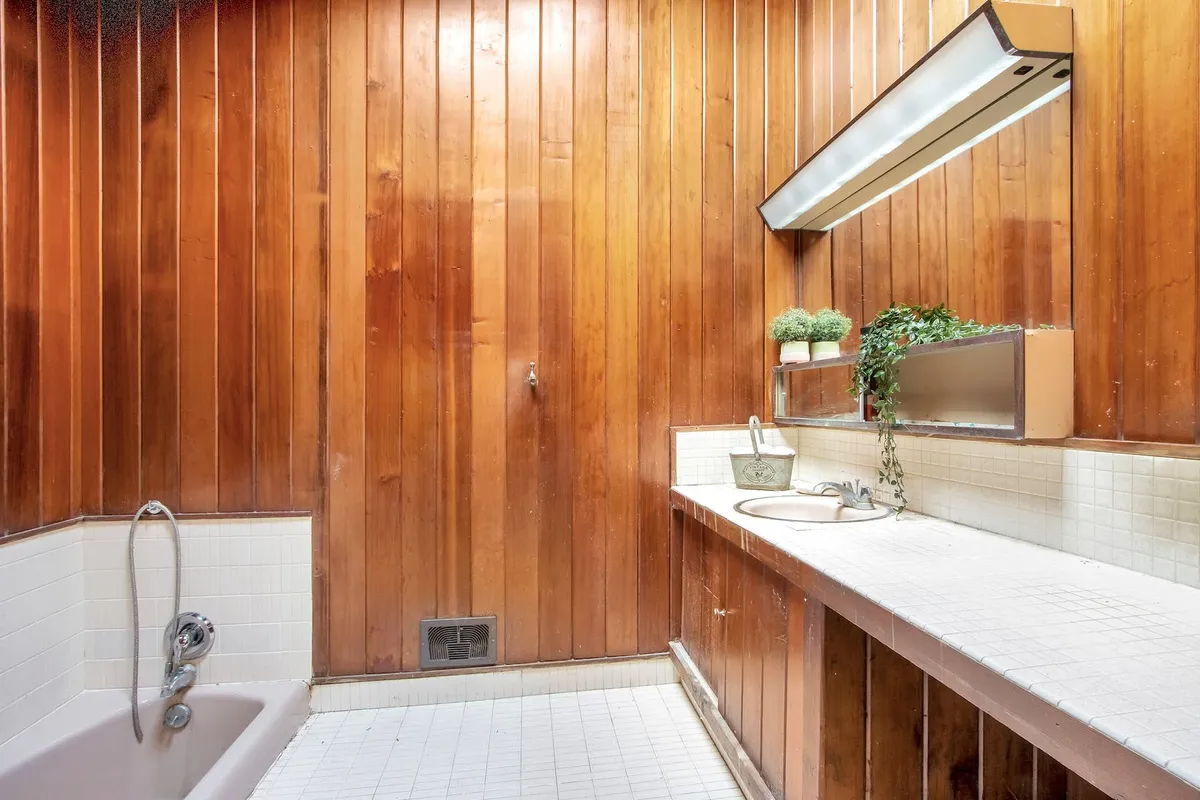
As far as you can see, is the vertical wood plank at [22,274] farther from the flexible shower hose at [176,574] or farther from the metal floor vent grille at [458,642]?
the metal floor vent grille at [458,642]

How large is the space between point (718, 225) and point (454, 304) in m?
1.10

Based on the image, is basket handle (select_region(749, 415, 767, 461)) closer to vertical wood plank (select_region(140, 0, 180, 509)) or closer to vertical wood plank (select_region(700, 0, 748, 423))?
vertical wood plank (select_region(700, 0, 748, 423))

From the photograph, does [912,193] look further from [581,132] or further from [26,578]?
[26,578]

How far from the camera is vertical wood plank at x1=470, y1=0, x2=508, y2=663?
2.04 meters

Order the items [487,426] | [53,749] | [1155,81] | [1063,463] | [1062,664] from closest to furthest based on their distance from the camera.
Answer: [1062,664] < [1155,81] < [1063,463] < [53,749] < [487,426]

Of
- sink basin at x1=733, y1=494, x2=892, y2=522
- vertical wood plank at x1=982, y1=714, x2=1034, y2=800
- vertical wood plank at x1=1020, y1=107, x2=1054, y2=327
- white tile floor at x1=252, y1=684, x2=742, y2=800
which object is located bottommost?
white tile floor at x1=252, y1=684, x2=742, y2=800

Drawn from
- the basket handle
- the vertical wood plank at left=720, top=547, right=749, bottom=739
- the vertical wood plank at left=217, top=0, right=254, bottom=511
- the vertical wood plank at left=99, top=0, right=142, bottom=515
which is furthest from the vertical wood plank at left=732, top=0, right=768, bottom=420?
the vertical wood plank at left=99, top=0, right=142, bottom=515

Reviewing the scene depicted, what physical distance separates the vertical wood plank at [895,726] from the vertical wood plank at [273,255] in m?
1.90

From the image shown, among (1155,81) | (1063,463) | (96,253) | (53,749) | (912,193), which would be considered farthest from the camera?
(96,253)

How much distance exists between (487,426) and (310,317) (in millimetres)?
742

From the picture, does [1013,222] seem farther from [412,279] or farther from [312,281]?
[312,281]

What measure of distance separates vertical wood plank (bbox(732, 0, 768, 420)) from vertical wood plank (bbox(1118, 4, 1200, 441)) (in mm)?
1236

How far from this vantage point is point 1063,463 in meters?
1.16

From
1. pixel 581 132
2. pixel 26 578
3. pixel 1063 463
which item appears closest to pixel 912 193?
pixel 1063 463
